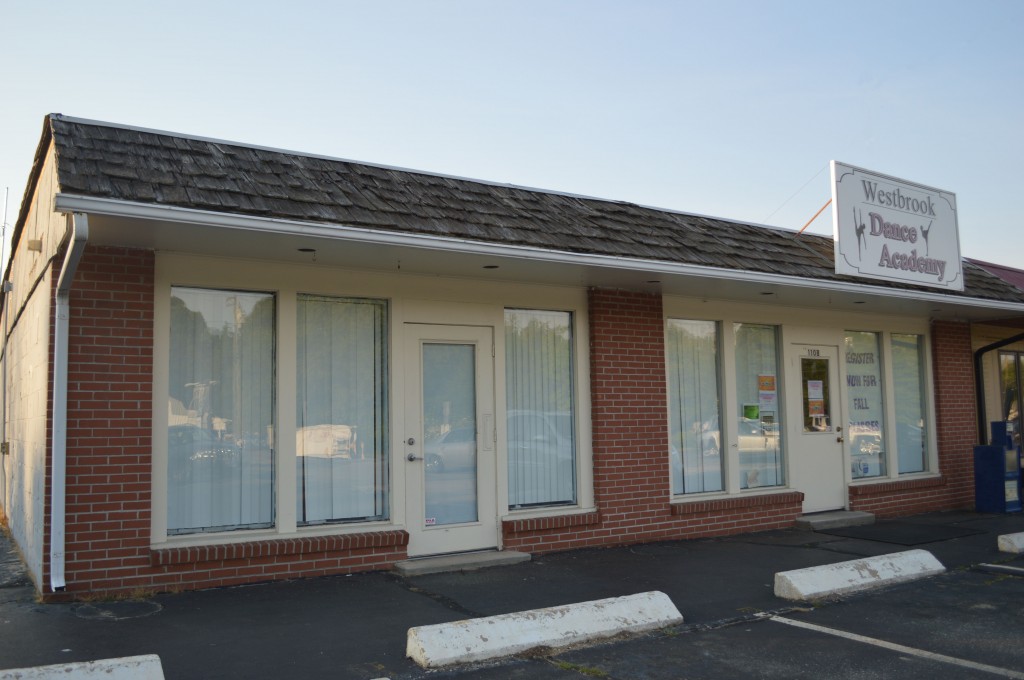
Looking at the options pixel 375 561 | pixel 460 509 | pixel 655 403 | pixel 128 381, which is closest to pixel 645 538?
pixel 655 403

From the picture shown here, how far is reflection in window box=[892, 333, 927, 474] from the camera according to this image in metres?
13.0

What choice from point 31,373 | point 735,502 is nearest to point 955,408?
point 735,502

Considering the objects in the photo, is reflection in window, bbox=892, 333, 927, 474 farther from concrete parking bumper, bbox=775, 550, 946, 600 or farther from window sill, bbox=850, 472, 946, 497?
→ concrete parking bumper, bbox=775, 550, 946, 600

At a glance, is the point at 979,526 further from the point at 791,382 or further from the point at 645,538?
the point at 645,538

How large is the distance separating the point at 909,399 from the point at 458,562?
832cm

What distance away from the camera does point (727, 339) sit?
36.0ft

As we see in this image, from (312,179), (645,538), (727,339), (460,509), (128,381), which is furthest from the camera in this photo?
(727,339)

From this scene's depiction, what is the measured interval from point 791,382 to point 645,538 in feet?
10.8

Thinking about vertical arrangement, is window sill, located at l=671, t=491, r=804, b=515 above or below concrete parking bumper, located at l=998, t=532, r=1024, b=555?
above

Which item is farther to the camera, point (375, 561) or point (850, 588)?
point (375, 561)

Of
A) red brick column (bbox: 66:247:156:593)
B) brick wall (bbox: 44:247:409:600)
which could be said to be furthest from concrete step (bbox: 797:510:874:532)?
red brick column (bbox: 66:247:156:593)

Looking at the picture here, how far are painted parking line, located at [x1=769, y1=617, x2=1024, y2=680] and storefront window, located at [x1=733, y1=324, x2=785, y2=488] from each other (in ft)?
15.3

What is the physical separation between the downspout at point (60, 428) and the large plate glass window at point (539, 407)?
424cm

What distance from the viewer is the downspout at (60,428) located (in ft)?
21.6
